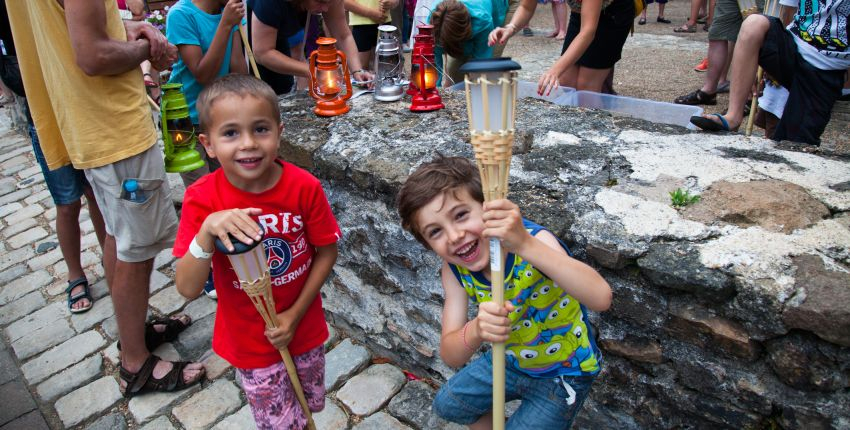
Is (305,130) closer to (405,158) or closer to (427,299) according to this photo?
(405,158)

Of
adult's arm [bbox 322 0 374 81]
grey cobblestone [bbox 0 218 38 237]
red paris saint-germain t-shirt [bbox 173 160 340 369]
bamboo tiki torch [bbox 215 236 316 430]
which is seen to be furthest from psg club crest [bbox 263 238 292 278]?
grey cobblestone [bbox 0 218 38 237]

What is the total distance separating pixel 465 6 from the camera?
4.09 m

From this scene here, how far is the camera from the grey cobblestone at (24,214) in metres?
4.75

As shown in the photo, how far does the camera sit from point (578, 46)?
11.2 ft

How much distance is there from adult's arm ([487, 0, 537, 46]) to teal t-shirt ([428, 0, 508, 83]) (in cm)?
18

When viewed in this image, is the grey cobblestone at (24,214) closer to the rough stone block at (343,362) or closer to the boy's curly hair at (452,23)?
the rough stone block at (343,362)

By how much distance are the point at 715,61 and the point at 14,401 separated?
5.45m

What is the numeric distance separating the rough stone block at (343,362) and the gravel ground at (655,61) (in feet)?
10.5

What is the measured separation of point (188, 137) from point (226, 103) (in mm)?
1097

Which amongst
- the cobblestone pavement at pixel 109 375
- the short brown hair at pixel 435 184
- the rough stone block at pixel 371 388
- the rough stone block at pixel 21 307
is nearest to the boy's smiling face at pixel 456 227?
the short brown hair at pixel 435 184

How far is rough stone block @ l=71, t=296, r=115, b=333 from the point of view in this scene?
134 inches

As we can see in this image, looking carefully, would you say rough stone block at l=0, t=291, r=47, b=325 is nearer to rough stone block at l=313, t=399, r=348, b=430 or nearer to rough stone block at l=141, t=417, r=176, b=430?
rough stone block at l=141, t=417, r=176, b=430

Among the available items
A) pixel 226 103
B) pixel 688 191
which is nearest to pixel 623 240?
pixel 688 191

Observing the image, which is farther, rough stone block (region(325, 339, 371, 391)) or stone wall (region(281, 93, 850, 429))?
rough stone block (region(325, 339, 371, 391))
